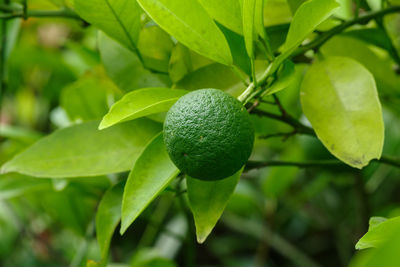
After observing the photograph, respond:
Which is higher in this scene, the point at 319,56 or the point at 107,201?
the point at 319,56

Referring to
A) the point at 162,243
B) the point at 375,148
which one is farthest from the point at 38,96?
the point at 375,148

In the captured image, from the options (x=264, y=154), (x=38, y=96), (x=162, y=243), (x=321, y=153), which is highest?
(x=321, y=153)

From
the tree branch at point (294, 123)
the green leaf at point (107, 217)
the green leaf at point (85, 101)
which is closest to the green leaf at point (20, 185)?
the green leaf at point (85, 101)

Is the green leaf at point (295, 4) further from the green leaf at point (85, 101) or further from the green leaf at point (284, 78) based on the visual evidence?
the green leaf at point (85, 101)

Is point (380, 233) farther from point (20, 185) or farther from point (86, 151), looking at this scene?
point (20, 185)

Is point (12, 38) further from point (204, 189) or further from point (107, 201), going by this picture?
point (204, 189)

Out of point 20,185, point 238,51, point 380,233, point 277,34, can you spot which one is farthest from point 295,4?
point 20,185

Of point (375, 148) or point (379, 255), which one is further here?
point (375, 148)
